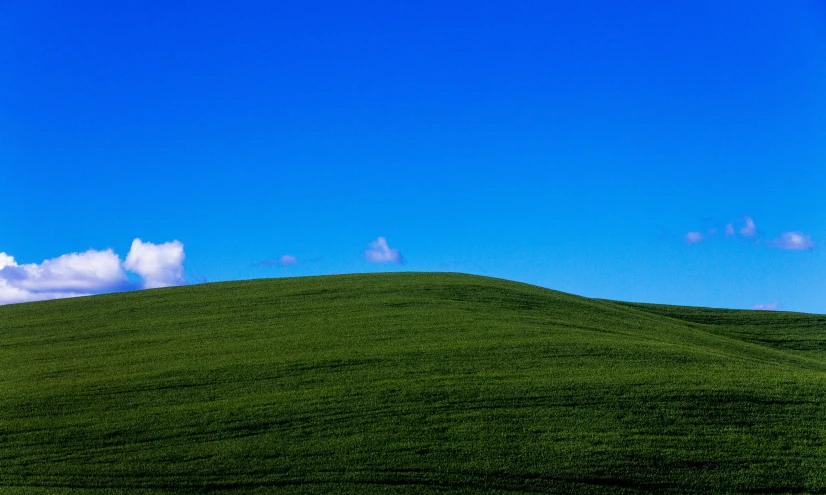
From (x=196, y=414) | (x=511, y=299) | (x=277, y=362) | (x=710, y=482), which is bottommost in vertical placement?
(x=710, y=482)

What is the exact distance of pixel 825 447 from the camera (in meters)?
13.1

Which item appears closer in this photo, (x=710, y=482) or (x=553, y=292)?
(x=710, y=482)

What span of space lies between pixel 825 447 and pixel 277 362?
12093mm

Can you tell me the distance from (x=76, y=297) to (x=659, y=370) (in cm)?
2350

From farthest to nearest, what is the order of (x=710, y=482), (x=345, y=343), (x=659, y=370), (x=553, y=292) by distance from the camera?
(x=553, y=292) < (x=345, y=343) < (x=659, y=370) < (x=710, y=482)

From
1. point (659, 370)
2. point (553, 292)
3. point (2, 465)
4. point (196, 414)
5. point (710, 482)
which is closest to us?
point (710, 482)

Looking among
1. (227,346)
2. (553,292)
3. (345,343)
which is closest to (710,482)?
(345,343)

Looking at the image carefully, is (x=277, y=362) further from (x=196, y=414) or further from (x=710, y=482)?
(x=710, y=482)

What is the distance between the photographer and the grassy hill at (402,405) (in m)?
11.8

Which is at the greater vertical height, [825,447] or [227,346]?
[227,346]

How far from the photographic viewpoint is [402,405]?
13984 mm

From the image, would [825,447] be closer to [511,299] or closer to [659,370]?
[659,370]

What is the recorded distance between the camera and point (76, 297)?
28.4m

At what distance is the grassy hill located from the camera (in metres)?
11.8
